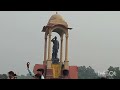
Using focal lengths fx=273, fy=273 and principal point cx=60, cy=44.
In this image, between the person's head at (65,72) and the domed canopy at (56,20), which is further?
the domed canopy at (56,20)

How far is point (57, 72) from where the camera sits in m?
16.2

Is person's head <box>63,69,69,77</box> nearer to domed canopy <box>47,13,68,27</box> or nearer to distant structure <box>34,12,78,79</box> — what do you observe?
distant structure <box>34,12,78,79</box>

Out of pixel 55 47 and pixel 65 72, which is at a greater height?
pixel 55 47

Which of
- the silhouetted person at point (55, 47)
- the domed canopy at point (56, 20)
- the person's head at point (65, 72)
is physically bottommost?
the person's head at point (65, 72)

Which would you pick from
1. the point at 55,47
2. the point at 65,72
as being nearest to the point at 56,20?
the point at 55,47

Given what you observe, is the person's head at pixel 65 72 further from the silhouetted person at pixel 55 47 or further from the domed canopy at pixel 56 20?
the domed canopy at pixel 56 20

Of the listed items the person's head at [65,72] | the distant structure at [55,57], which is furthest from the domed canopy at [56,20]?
the person's head at [65,72]

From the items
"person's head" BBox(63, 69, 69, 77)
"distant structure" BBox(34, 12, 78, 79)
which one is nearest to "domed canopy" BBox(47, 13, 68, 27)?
"distant structure" BBox(34, 12, 78, 79)

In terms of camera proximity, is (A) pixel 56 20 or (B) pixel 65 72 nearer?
(B) pixel 65 72

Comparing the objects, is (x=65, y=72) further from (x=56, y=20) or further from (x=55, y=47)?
(x=56, y=20)
